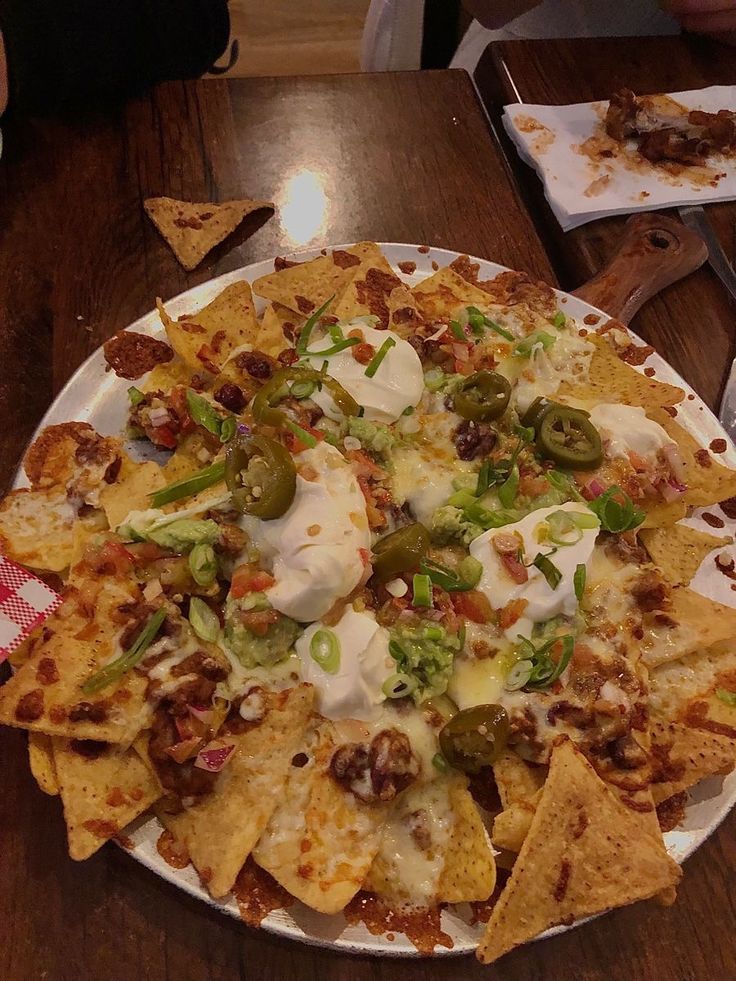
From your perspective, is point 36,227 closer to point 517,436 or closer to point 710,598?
point 517,436

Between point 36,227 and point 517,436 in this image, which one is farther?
point 36,227

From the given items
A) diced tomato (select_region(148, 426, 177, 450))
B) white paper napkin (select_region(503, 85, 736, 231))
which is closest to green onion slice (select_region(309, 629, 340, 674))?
diced tomato (select_region(148, 426, 177, 450))

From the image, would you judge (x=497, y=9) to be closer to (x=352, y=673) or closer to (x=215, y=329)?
(x=215, y=329)

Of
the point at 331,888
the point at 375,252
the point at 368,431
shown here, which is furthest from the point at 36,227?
the point at 331,888

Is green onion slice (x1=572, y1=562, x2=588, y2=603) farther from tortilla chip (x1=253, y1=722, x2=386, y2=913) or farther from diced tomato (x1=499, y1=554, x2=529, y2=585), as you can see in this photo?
tortilla chip (x1=253, y1=722, x2=386, y2=913)

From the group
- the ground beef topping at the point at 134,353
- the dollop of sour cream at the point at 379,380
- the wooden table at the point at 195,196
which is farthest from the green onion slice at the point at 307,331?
the wooden table at the point at 195,196
